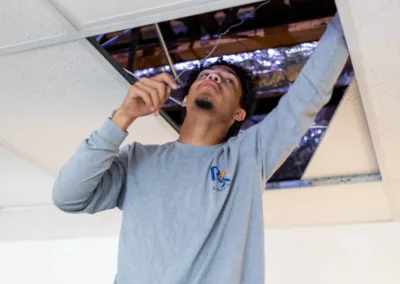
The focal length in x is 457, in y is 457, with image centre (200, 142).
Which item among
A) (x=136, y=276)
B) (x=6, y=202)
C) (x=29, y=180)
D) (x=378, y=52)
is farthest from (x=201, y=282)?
(x=6, y=202)

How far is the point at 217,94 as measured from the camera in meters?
1.40

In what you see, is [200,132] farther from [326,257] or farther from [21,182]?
[326,257]

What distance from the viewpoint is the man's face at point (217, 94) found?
1370 mm

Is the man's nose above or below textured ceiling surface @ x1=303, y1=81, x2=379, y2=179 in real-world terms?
below

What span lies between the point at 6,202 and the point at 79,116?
1303 mm

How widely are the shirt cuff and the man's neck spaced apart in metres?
0.30

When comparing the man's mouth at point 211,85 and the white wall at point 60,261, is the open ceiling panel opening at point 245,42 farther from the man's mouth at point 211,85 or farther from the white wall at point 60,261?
the white wall at point 60,261

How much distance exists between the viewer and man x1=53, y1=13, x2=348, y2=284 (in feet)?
3.61

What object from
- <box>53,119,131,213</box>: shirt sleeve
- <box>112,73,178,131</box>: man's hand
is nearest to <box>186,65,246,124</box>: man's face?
<box>112,73,178,131</box>: man's hand

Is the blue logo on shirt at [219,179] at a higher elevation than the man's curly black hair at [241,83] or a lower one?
lower

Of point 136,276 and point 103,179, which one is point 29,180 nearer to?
point 103,179

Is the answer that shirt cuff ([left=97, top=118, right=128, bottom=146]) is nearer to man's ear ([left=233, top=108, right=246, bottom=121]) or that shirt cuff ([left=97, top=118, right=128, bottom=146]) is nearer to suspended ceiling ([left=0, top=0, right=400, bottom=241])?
suspended ceiling ([left=0, top=0, right=400, bottom=241])

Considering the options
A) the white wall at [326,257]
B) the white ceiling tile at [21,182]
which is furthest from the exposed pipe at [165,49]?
the white wall at [326,257]

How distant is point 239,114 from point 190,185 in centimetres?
41
